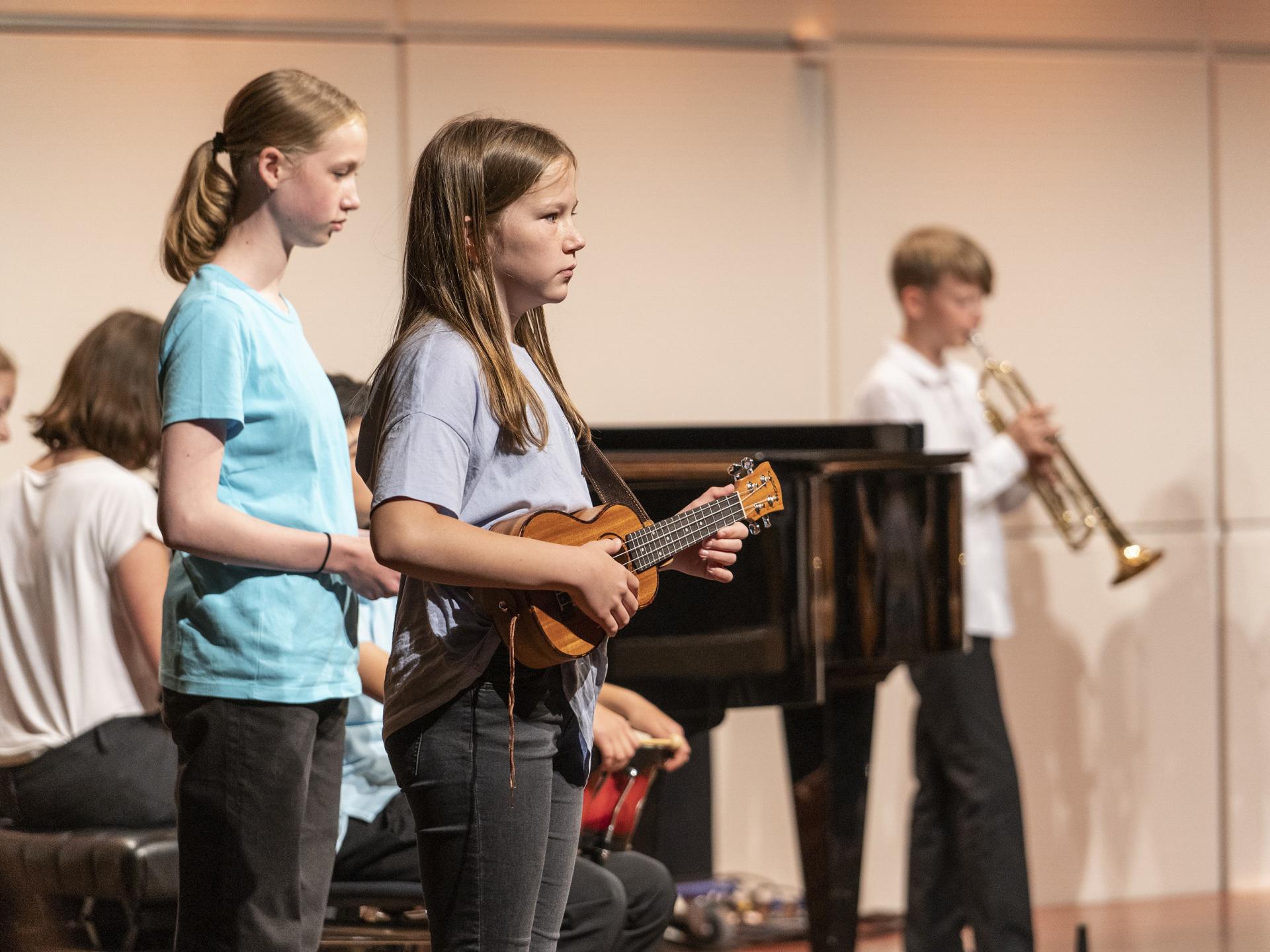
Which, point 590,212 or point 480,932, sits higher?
point 590,212

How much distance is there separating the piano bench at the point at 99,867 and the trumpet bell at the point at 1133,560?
2635 mm

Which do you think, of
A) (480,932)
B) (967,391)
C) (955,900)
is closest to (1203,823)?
(955,900)

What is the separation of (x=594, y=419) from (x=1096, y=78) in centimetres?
197

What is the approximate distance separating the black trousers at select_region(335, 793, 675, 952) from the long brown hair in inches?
38.9

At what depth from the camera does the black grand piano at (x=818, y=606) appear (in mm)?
3127

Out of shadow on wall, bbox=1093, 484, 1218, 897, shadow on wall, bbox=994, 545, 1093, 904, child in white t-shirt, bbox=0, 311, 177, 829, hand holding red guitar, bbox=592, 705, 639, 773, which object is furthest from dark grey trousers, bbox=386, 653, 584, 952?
shadow on wall, bbox=1093, 484, 1218, 897

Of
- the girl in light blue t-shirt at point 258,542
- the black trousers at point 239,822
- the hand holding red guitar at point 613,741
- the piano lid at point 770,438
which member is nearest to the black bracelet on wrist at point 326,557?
the girl in light blue t-shirt at point 258,542

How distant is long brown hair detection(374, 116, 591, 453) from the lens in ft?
5.70

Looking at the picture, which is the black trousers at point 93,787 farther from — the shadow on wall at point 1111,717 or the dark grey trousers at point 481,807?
the shadow on wall at point 1111,717

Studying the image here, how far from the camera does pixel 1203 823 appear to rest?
505cm

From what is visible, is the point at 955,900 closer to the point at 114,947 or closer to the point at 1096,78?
the point at 114,947

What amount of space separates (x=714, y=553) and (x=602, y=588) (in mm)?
253

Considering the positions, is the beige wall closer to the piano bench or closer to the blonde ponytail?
the piano bench

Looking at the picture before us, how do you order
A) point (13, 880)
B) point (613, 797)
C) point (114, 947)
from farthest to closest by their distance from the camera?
point (114, 947)
point (13, 880)
point (613, 797)
